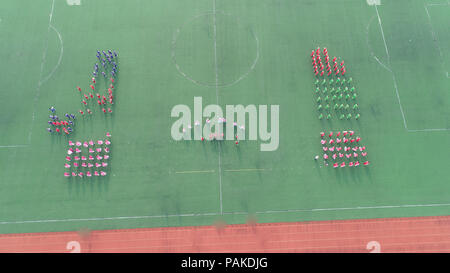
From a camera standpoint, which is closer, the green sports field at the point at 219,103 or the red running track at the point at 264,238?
the red running track at the point at 264,238

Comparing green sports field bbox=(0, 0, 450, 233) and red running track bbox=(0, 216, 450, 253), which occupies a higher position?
green sports field bbox=(0, 0, 450, 233)

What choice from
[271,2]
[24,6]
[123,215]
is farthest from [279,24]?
[24,6]

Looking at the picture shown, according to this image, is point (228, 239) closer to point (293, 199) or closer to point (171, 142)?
point (293, 199)

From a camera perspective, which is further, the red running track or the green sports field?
the green sports field

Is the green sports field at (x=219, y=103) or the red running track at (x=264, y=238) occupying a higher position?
the green sports field at (x=219, y=103)
